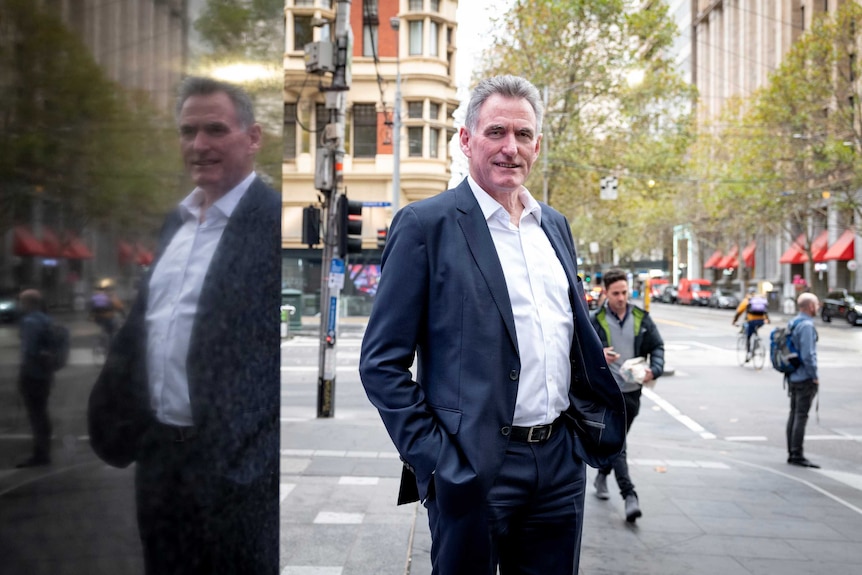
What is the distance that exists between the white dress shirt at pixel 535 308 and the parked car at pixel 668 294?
70.8 meters

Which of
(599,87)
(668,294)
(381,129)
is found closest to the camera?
(599,87)

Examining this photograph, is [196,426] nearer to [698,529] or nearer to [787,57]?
[698,529]

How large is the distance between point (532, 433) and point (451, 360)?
1.09 ft

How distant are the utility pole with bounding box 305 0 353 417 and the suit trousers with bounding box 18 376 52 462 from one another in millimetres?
9765

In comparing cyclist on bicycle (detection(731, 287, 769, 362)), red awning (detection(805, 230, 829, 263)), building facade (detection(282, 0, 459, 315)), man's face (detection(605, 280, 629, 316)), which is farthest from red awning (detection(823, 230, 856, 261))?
man's face (detection(605, 280, 629, 316))

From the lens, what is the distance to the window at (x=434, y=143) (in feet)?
119

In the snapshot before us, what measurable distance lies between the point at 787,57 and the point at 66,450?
39429 millimetres

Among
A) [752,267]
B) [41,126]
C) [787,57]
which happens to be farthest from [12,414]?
[752,267]

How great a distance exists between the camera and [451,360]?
8.33 ft

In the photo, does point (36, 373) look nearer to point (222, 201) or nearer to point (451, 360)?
point (222, 201)

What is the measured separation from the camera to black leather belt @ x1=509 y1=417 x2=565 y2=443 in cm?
258

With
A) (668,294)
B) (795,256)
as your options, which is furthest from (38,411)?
(668,294)

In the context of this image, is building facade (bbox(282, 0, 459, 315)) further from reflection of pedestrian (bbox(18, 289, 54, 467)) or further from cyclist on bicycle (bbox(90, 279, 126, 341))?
reflection of pedestrian (bbox(18, 289, 54, 467))

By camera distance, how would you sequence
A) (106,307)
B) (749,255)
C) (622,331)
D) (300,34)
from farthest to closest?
(749,255) < (300,34) < (622,331) < (106,307)
